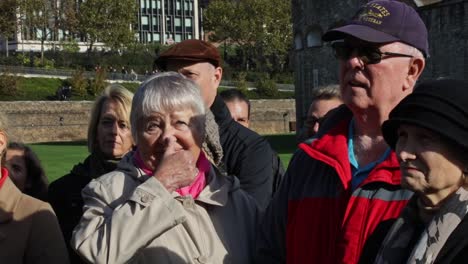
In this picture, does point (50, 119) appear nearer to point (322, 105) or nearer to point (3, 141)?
point (322, 105)

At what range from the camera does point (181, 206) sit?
3240 millimetres

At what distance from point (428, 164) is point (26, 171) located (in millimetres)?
3846

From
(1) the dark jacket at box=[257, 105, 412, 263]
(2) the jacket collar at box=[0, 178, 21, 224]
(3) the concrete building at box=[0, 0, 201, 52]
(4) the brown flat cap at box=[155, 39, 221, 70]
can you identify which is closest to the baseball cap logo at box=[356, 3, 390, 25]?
(1) the dark jacket at box=[257, 105, 412, 263]

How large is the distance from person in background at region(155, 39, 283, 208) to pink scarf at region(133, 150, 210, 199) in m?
0.70

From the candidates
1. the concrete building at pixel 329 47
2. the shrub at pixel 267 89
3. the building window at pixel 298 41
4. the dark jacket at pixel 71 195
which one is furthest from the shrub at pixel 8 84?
the dark jacket at pixel 71 195

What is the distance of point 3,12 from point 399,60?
5900cm

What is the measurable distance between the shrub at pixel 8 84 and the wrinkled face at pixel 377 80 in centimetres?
4921

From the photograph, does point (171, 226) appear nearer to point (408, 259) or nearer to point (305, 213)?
point (305, 213)

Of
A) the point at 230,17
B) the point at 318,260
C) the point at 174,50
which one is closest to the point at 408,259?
the point at 318,260

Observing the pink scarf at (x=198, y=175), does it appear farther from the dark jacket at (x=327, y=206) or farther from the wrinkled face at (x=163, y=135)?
the dark jacket at (x=327, y=206)

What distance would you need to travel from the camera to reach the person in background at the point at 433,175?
2467mm

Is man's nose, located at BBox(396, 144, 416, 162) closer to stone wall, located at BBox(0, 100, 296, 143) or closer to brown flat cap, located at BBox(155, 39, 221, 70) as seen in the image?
brown flat cap, located at BBox(155, 39, 221, 70)

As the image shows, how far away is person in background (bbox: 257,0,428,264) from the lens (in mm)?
3098

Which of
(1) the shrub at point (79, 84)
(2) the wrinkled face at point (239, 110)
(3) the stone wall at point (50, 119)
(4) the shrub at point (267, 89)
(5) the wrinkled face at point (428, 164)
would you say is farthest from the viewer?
(4) the shrub at point (267, 89)
